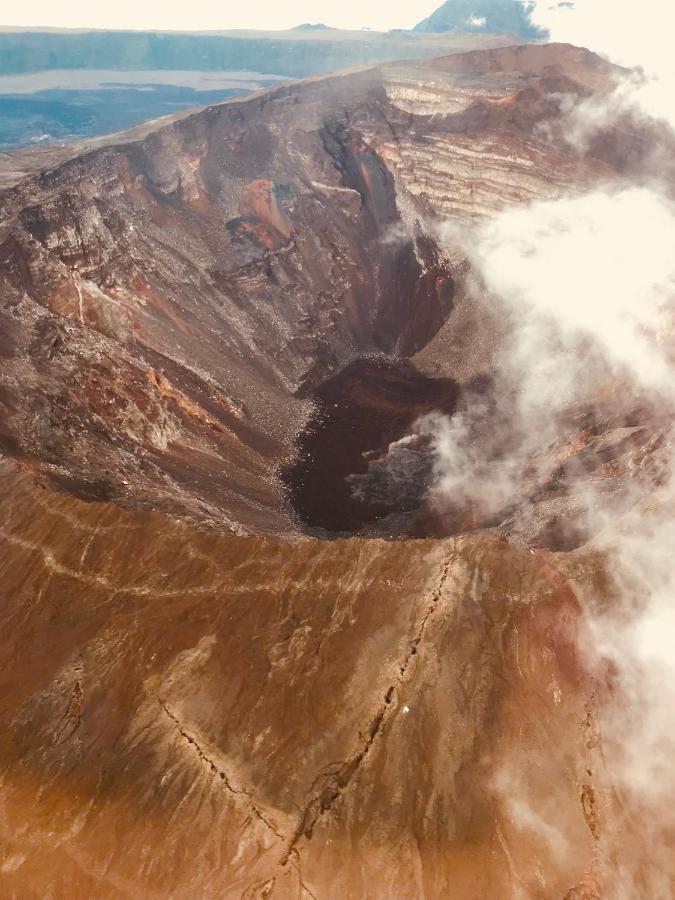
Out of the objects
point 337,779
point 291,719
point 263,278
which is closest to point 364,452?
point 263,278

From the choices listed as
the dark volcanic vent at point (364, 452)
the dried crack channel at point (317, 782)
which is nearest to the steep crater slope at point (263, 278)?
the dark volcanic vent at point (364, 452)

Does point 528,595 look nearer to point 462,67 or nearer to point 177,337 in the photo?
point 177,337

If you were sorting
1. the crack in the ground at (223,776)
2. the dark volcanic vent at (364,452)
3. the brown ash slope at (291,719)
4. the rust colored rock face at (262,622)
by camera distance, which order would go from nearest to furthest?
the brown ash slope at (291,719) → the rust colored rock face at (262,622) → the crack in the ground at (223,776) → the dark volcanic vent at (364,452)

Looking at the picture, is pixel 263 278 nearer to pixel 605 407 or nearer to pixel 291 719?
pixel 605 407

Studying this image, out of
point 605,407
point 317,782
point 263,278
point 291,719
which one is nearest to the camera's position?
point 317,782

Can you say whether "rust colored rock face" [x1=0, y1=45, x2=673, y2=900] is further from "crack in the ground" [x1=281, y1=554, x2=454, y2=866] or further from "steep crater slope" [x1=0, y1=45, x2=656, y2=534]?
"steep crater slope" [x1=0, y1=45, x2=656, y2=534]

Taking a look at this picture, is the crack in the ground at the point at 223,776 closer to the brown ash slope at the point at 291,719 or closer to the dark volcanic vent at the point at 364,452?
the brown ash slope at the point at 291,719
